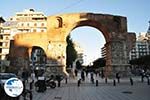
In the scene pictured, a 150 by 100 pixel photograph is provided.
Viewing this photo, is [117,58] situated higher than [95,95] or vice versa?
[117,58]

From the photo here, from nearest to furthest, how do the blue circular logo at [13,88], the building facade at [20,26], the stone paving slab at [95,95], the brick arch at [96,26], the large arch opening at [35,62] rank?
the blue circular logo at [13,88] → the stone paving slab at [95,95] → the large arch opening at [35,62] → the brick arch at [96,26] → the building facade at [20,26]

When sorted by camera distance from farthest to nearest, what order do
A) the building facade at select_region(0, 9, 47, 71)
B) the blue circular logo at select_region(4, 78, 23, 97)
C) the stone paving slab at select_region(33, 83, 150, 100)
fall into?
1. the building facade at select_region(0, 9, 47, 71)
2. the stone paving slab at select_region(33, 83, 150, 100)
3. the blue circular logo at select_region(4, 78, 23, 97)

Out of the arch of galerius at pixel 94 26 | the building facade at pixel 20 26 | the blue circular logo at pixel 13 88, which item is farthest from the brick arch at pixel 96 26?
the building facade at pixel 20 26

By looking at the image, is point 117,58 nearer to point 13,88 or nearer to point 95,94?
point 95,94

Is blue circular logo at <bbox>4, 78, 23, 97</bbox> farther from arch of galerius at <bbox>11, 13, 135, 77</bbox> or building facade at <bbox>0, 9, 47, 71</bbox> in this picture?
building facade at <bbox>0, 9, 47, 71</bbox>

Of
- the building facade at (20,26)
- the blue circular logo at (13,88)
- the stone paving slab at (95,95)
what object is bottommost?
the stone paving slab at (95,95)

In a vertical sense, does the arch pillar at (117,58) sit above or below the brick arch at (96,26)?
below

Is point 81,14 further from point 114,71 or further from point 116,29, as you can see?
point 114,71

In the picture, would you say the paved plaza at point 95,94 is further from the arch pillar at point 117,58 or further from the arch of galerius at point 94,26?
the arch pillar at point 117,58

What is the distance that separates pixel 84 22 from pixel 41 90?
2584 cm

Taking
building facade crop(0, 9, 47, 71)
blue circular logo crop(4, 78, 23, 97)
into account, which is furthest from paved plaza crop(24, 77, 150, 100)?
building facade crop(0, 9, 47, 71)

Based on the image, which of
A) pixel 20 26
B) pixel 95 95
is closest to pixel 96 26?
pixel 95 95

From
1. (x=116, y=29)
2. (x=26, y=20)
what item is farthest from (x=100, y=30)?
(x=26, y=20)

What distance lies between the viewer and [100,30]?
4697cm
